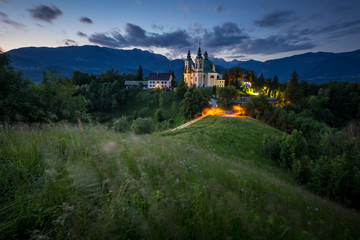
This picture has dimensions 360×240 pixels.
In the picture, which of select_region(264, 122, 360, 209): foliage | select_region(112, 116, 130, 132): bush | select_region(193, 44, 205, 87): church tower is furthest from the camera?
select_region(193, 44, 205, 87): church tower

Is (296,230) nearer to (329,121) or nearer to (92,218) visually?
(92,218)

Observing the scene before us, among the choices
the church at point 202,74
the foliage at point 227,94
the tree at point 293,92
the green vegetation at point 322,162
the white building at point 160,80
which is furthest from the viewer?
the white building at point 160,80

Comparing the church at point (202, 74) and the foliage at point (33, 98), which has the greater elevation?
the church at point (202, 74)

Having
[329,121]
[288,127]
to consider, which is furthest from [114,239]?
[329,121]

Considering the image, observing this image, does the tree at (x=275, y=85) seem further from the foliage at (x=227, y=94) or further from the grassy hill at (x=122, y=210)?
the grassy hill at (x=122, y=210)

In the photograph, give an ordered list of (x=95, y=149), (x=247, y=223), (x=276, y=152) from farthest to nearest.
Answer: (x=276, y=152), (x=95, y=149), (x=247, y=223)

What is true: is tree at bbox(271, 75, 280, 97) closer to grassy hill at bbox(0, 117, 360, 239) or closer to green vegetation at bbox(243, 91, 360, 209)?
green vegetation at bbox(243, 91, 360, 209)

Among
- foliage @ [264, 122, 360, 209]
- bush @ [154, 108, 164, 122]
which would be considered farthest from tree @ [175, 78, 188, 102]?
foliage @ [264, 122, 360, 209]

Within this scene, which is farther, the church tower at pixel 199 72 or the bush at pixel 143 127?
the church tower at pixel 199 72

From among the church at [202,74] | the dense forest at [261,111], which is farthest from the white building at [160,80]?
the church at [202,74]

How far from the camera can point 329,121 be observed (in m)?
57.6

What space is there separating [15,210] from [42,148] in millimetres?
1969

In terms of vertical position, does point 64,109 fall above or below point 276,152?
above

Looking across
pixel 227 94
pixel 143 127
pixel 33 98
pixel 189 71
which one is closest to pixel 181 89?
pixel 227 94
